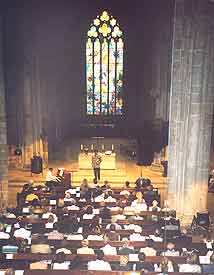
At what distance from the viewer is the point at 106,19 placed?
33.8 m

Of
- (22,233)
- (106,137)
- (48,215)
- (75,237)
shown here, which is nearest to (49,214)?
(48,215)

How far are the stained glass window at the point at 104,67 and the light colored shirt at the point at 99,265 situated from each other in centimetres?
2132

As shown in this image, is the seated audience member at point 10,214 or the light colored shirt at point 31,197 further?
the light colored shirt at point 31,197

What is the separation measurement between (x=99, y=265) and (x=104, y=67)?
2200cm

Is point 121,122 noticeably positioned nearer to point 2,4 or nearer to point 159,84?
point 159,84

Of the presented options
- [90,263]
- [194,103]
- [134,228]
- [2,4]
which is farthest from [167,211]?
[2,4]

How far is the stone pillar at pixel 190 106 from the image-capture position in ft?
60.2

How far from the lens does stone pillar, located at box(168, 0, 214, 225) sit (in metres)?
18.4

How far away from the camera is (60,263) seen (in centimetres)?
1463

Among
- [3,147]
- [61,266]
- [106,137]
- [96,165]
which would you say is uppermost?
[3,147]

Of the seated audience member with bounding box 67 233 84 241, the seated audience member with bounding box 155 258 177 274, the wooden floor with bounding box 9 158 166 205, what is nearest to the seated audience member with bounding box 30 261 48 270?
the seated audience member with bounding box 67 233 84 241

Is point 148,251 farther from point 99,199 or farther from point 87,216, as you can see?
point 99,199

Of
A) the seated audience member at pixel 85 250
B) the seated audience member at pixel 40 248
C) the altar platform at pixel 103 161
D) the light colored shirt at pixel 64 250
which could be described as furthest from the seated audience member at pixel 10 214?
the altar platform at pixel 103 161

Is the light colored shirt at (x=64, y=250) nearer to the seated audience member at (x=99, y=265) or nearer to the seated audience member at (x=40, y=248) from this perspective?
the seated audience member at (x=40, y=248)
